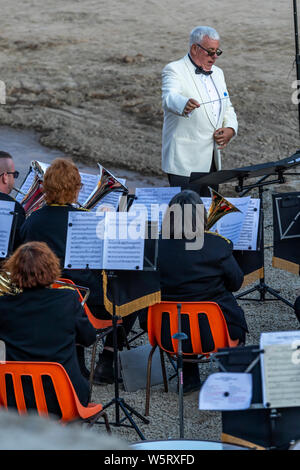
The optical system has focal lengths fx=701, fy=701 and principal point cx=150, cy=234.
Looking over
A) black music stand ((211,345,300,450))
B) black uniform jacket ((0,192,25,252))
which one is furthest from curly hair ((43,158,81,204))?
black music stand ((211,345,300,450))

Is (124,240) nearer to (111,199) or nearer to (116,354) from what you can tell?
(116,354)

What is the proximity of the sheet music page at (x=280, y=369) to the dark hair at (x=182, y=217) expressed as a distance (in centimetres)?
146

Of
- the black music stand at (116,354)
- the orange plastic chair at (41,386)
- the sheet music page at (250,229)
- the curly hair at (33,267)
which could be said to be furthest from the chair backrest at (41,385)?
the sheet music page at (250,229)

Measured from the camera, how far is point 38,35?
17531 millimetres

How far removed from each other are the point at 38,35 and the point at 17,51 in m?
0.85

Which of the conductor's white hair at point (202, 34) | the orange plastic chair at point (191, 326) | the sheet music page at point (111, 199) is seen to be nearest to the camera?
the orange plastic chair at point (191, 326)

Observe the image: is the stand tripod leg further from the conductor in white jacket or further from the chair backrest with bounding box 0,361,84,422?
the conductor in white jacket

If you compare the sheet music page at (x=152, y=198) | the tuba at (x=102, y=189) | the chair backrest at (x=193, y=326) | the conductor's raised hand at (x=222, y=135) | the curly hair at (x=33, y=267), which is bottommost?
the chair backrest at (x=193, y=326)

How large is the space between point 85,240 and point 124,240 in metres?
0.26

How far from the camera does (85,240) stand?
153 inches

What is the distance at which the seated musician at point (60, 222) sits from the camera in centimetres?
452

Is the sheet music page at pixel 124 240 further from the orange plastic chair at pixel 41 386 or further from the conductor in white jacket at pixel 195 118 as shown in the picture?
the conductor in white jacket at pixel 195 118

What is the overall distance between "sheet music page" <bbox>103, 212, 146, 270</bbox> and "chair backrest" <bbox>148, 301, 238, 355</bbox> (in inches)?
16.8

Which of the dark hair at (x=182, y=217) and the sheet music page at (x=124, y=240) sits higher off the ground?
the dark hair at (x=182, y=217)
